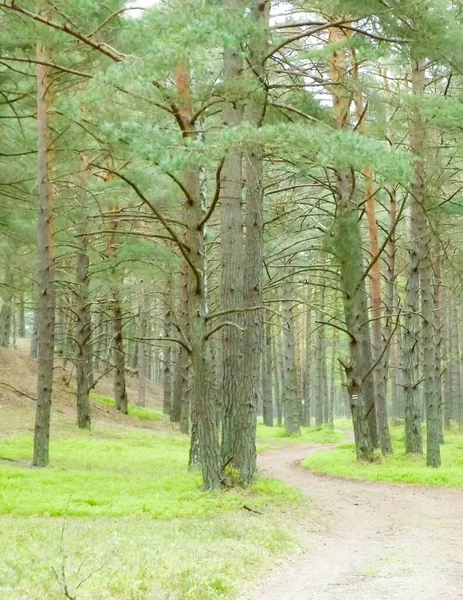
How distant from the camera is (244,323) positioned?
9828 millimetres

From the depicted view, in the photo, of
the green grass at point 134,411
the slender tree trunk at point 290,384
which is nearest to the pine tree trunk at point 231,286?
the slender tree trunk at point 290,384

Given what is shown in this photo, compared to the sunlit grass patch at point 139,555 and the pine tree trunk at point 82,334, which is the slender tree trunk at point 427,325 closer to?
the sunlit grass patch at point 139,555

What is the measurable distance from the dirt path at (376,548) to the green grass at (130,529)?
378mm

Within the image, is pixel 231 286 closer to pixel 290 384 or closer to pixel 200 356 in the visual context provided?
pixel 200 356

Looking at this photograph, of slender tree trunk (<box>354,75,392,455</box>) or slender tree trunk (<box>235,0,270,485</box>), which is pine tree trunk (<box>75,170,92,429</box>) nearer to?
slender tree trunk (<box>354,75,392,455</box>)

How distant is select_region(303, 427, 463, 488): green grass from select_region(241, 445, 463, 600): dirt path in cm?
46

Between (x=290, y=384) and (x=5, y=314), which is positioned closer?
(x=290, y=384)

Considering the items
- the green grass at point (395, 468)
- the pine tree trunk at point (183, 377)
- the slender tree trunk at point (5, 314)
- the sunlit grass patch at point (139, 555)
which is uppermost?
the slender tree trunk at point (5, 314)

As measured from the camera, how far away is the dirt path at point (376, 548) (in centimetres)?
502

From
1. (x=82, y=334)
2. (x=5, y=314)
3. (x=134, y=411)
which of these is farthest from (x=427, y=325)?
(x=5, y=314)

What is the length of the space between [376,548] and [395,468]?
6.17 m

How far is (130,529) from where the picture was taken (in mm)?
6293

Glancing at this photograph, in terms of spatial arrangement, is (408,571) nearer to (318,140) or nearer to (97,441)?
(318,140)

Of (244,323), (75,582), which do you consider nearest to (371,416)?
(244,323)
